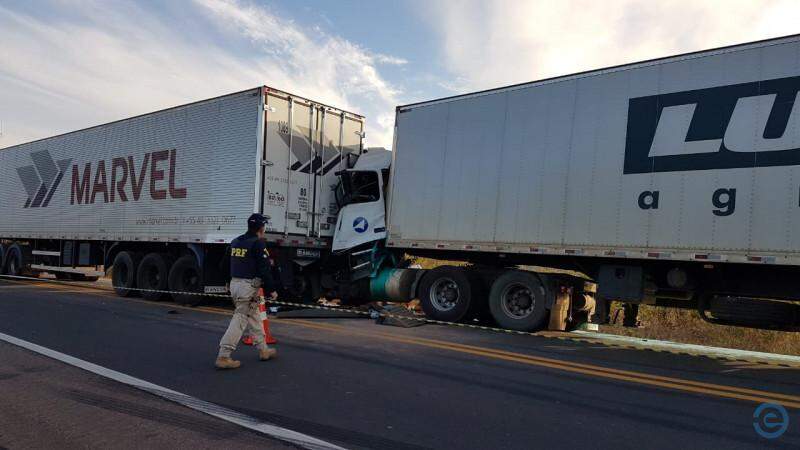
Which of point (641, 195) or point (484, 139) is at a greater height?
point (484, 139)

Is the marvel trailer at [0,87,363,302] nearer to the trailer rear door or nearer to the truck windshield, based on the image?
the trailer rear door

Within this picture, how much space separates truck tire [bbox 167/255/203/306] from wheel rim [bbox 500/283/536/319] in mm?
6738

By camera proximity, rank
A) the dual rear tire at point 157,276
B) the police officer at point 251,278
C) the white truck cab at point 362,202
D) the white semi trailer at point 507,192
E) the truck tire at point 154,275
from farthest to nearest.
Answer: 1. the truck tire at point 154,275
2. the dual rear tire at point 157,276
3. the white truck cab at point 362,202
4. the white semi trailer at point 507,192
5. the police officer at point 251,278

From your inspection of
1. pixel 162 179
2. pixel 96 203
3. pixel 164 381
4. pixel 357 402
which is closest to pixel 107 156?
pixel 96 203

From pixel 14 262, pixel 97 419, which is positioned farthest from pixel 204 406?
pixel 14 262

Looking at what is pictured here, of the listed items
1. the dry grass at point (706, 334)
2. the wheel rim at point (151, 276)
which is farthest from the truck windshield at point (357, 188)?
the dry grass at point (706, 334)

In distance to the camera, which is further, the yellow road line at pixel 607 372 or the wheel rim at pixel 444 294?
the wheel rim at pixel 444 294

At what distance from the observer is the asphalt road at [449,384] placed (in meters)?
4.25

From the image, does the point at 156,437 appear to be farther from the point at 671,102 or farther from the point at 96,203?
the point at 96,203

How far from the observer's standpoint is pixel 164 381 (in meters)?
5.50

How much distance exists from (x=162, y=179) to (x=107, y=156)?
2860mm

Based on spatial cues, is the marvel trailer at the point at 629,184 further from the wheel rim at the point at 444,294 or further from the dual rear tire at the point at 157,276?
the dual rear tire at the point at 157,276

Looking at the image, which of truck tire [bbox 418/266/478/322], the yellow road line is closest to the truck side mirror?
truck tire [bbox 418/266/478/322]

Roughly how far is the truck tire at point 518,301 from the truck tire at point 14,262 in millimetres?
16680
